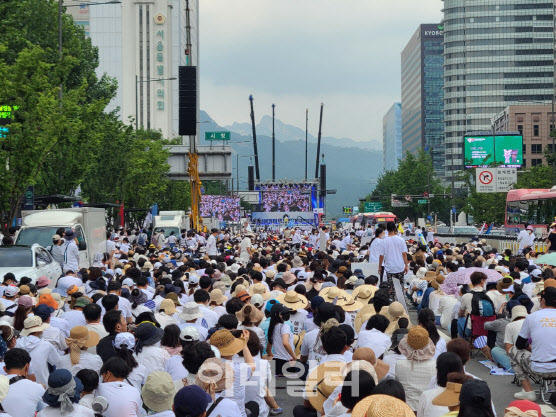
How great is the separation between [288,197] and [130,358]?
8539 cm

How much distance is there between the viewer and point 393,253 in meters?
16.3

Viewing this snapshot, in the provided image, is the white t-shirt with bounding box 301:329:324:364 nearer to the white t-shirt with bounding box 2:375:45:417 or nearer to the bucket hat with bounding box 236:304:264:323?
the bucket hat with bounding box 236:304:264:323

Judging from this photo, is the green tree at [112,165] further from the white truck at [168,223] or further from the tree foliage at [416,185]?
the tree foliage at [416,185]

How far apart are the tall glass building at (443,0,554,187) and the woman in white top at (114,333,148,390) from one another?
155 meters

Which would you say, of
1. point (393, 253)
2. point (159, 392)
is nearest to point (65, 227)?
point (393, 253)

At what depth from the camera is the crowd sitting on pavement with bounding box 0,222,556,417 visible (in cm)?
616

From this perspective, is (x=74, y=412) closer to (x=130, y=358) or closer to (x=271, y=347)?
(x=130, y=358)

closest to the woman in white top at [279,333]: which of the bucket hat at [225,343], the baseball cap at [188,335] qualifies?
the baseball cap at [188,335]

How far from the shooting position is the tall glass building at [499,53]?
15750 centimetres

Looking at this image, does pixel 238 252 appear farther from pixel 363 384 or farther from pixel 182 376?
pixel 363 384

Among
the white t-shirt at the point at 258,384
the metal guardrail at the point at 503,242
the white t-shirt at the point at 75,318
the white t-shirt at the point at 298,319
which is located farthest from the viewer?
the metal guardrail at the point at 503,242

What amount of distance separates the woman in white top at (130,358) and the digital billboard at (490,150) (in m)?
57.4

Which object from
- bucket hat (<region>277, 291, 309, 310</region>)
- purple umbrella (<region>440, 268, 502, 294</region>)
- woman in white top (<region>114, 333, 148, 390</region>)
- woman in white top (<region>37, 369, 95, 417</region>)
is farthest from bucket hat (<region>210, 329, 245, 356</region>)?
purple umbrella (<region>440, 268, 502, 294</region>)

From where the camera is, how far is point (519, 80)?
158625 mm
